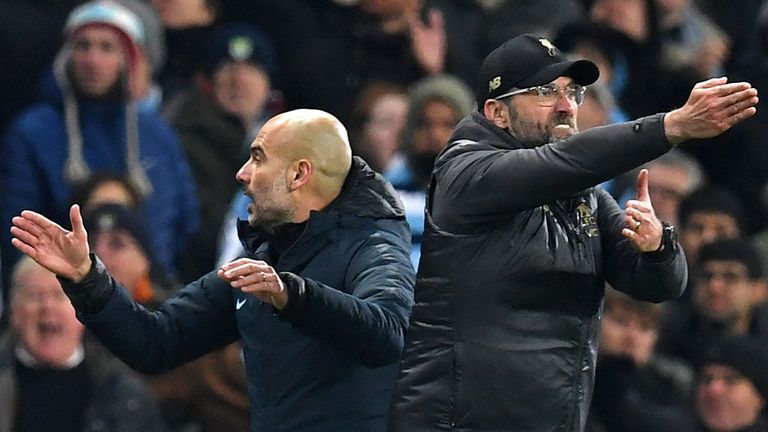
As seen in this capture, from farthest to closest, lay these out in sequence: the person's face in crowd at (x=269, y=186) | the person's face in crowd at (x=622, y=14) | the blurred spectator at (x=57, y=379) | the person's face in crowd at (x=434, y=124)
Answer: the person's face in crowd at (x=622, y=14) < the person's face in crowd at (x=434, y=124) < the blurred spectator at (x=57, y=379) < the person's face in crowd at (x=269, y=186)

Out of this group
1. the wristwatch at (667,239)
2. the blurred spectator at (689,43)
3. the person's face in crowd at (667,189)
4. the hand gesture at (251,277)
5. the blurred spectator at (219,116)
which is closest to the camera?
the hand gesture at (251,277)

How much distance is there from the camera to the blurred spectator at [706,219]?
10977 mm

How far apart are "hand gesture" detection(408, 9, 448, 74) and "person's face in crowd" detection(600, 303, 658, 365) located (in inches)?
67.9

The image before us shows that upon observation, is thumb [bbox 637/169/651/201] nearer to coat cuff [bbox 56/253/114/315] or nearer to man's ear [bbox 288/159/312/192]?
man's ear [bbox 288/159/312/192]

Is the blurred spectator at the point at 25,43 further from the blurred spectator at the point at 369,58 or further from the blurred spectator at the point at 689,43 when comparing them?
the blurred spectator at the point at 689,43

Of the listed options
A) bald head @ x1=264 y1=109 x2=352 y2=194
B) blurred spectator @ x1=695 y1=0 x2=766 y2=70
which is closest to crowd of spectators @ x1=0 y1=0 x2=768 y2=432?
blurred spectator @ x1=695 y1=0 x2=766 y2=70

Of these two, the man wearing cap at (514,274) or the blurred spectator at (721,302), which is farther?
the blurred spectator at (721,302)

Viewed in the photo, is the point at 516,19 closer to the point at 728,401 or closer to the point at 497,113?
the point at 728,401

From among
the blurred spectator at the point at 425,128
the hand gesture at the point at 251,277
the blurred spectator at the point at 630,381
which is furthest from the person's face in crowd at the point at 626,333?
the hand gesture at the point at 251,277

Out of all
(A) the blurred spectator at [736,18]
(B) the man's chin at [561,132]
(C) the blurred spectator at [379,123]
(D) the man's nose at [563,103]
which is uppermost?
(D) the man's nose at [563,103]

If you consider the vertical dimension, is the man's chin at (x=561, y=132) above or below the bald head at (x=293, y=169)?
above

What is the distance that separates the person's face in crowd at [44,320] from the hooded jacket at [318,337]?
2.15m

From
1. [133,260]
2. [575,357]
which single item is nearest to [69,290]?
[575,357]

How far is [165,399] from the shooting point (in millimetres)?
9414
